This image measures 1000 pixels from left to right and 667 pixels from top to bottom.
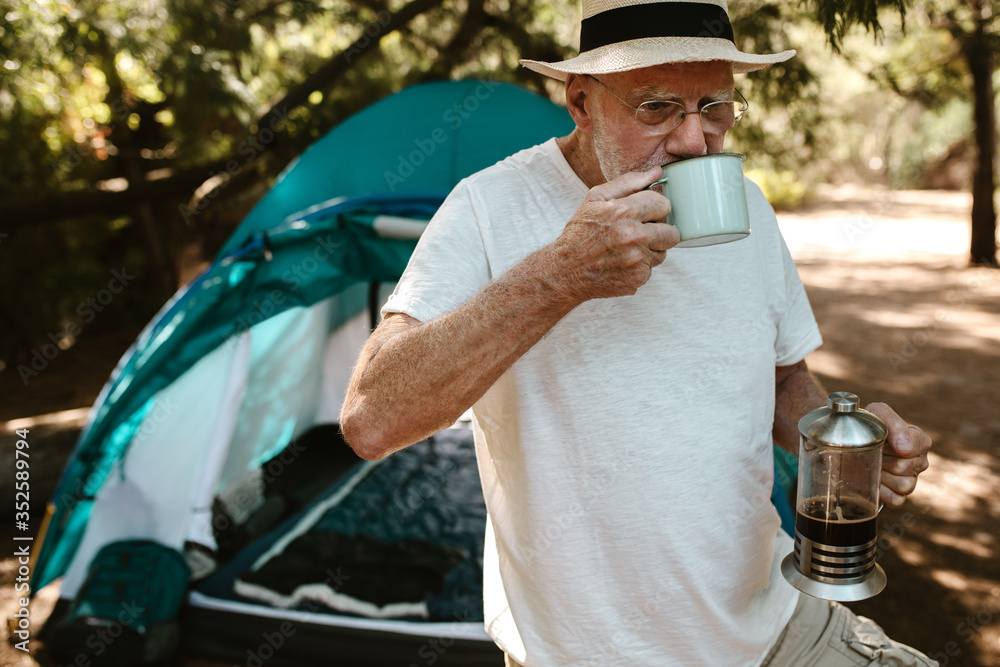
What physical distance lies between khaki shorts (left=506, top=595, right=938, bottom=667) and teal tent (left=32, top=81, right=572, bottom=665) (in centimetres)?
145

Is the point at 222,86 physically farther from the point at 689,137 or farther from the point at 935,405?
the point at 935,405

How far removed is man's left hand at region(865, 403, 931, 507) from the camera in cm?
125

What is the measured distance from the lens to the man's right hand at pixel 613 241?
1.03 m

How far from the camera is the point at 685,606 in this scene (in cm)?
131

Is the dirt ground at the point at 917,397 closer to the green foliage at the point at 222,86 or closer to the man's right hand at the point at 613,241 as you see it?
the green foliage at the point at 222,86

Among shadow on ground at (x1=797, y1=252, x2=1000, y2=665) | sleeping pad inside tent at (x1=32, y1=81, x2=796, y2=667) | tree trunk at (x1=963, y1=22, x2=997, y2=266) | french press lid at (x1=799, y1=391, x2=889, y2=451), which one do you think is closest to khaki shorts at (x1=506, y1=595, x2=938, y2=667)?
french press lid at (x1=799, y1=391, x2=889, y2=451)

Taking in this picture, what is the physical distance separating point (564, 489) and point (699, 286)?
446 millimetres

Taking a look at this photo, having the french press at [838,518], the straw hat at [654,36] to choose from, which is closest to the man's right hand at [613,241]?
the straw hat at [654,36]

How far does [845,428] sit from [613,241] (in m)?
0.48

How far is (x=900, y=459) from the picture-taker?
127 cm
